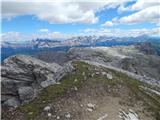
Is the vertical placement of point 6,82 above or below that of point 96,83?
below

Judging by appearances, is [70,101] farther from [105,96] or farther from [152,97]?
[152,97]

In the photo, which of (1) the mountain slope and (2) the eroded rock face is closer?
(1) the mountain slope

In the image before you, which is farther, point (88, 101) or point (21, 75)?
point (21, 75)

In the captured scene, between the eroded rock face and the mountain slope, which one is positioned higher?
the mountain slope

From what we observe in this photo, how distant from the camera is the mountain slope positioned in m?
35.6

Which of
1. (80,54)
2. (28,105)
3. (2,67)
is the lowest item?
(80,54)

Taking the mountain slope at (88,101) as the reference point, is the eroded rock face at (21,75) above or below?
below

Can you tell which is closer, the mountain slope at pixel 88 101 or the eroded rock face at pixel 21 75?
the mountain slope at pixel 88 101

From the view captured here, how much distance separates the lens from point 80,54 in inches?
7554

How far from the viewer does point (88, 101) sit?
39.2 metres

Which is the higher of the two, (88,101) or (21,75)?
(88,101)

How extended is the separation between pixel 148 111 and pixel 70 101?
1072cm

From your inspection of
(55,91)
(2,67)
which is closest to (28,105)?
(55,91)

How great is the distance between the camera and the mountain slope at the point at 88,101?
117 feet
